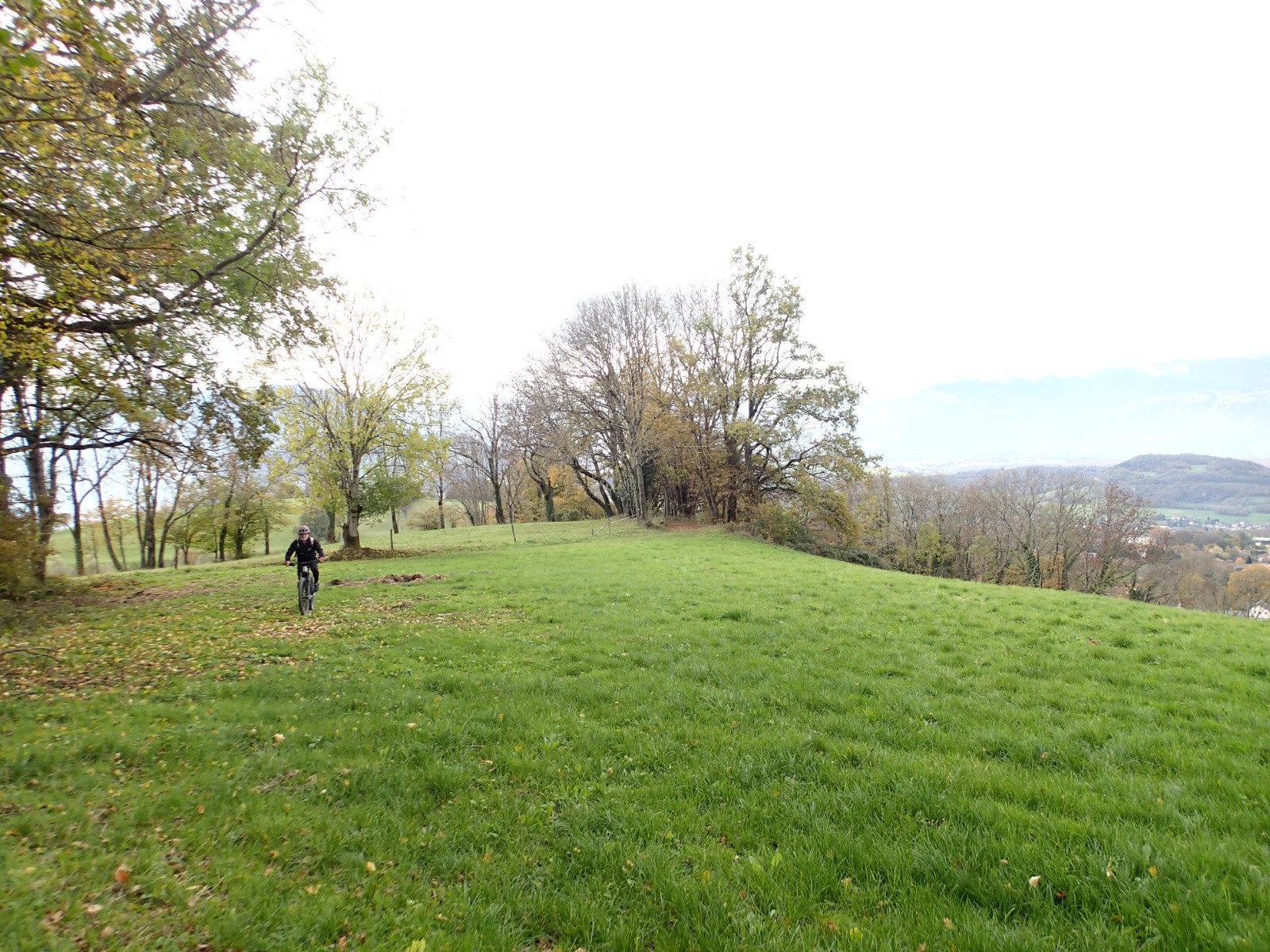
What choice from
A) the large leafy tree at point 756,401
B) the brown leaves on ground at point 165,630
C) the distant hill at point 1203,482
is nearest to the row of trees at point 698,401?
the large leafy tree at point 756,401

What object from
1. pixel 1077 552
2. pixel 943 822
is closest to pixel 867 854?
pixel 943 822

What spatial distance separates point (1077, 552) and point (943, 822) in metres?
47.5

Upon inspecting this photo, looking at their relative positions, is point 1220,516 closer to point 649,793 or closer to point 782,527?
point 782,527

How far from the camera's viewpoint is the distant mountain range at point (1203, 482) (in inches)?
3563

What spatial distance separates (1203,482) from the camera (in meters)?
97.4

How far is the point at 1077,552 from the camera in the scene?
3978 centimetres

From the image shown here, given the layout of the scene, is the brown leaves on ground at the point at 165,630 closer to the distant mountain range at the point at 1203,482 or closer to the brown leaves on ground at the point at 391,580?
the brown leaves on ground at the point at 391,580

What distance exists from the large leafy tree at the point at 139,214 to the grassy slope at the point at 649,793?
4.99 metres

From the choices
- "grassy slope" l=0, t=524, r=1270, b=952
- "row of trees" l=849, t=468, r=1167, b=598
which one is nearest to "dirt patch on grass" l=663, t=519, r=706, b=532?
"row of trees" l=849, t=468, r=1167, b=598

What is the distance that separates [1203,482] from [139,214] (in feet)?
469

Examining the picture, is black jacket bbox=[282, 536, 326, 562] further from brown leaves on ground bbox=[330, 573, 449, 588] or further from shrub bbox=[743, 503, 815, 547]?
shrub bbox=[743, 503, 815, 547]

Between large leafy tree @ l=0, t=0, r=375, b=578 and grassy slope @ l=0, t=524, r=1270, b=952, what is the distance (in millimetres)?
4994

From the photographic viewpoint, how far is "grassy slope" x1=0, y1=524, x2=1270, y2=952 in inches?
122

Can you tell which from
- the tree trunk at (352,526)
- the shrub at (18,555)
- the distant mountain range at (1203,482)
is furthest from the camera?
the distant mountain range at (1203,482)
